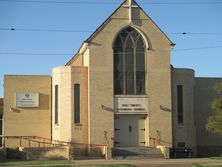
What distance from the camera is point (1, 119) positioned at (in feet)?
137

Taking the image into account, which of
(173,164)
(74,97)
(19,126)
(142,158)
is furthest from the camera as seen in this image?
(19,126)

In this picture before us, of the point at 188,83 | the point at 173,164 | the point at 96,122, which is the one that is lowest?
the point at 173,164

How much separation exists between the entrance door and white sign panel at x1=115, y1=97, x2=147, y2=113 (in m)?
0.61

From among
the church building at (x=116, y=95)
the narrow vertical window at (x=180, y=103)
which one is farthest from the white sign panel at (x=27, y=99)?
the narrow vertical window at (x=180, y=103)

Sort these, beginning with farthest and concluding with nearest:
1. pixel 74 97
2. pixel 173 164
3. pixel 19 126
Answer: pixel 19 126 < pixel 74 97 < pixel 173 164

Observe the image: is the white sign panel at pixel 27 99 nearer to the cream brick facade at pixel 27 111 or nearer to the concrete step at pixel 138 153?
the cream brick facade at pixel 27 111

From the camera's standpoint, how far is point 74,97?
38.1 m

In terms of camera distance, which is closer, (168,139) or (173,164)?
(173,164)

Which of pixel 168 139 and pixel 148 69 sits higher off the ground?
pixel 148 69

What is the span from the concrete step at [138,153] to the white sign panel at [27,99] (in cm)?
807

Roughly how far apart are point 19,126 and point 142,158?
10.8m

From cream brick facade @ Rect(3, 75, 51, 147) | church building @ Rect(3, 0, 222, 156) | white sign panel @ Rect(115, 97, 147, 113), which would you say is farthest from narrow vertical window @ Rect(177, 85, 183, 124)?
cream brick facade @ Rect(3, 75, 51, 147)

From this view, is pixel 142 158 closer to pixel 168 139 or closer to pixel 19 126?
pixel 168 139

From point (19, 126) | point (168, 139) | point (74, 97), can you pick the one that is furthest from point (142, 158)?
point (19, 126)
